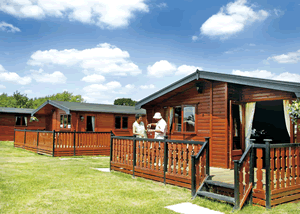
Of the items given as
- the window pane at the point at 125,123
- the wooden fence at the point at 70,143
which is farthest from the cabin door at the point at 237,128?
the window pane at the point at 125,123

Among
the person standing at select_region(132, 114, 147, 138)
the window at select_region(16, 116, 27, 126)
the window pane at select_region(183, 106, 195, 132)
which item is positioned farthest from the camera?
the window at select_region(16, 116, 27, 126)

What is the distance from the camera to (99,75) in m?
154

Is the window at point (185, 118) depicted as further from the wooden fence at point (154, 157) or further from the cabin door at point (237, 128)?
the wooden fence at point (154, 157)

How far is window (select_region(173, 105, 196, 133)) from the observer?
968 centimetres

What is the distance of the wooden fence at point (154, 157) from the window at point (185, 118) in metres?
2.54

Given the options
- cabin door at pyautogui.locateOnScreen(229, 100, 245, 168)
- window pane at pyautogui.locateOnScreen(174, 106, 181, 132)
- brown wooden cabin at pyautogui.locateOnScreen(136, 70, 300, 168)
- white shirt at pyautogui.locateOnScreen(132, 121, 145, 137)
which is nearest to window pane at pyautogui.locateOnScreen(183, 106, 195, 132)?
brown wooden cabin at pyautogui.locateOnScreen(136, 70, 300, 168)

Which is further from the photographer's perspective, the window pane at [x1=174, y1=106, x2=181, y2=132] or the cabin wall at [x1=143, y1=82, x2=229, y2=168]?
the window pane at [x1=174, y1=106, x2=181, y2=132]

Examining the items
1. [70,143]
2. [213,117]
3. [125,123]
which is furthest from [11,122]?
[213,117]

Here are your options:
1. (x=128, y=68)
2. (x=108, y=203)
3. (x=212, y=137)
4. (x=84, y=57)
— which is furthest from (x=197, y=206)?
(x=128, y=68)

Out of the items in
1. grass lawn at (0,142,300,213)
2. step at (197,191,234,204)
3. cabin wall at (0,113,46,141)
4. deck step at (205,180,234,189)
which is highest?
cabin wall at (0,113,46,141)

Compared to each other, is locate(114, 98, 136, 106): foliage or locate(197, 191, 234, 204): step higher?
locate(114, 98, 136, 106): foliage

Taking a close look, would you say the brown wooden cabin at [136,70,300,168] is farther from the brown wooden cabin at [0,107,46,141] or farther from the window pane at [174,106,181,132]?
the brown wooden cabin at [0,107,46,141]

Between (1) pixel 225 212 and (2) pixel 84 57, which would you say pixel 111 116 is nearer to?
(1) pixel 225 212

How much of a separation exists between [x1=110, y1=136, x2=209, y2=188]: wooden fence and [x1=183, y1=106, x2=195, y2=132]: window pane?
98.8 inches
